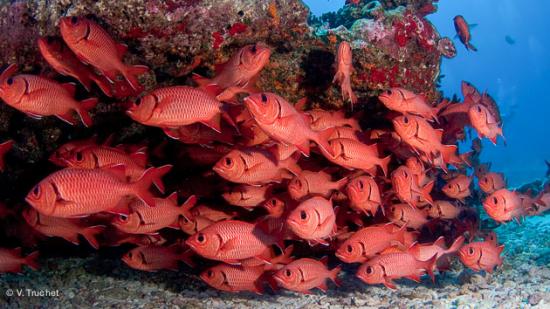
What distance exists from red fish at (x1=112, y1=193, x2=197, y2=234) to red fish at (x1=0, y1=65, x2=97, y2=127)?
1.21 m

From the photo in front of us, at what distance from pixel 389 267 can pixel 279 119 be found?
258 cm

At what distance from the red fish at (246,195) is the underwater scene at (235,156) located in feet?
0.07

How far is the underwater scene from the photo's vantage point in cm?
400

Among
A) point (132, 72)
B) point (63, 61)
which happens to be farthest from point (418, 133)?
point (63, 61)

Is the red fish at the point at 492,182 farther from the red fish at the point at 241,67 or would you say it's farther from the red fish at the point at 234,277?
the red fish at the point at 241,67

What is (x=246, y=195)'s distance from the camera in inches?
214

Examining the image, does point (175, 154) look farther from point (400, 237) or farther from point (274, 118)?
point (400, 237)

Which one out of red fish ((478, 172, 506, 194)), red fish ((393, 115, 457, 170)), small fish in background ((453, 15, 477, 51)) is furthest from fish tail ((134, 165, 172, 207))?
small fish in background ((453, 15, 477, 51))

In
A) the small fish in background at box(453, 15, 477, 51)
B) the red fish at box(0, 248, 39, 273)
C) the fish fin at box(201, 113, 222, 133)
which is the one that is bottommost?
the red fish at box(0, 248, 39, 273)

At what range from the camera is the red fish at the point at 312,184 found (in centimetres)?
509

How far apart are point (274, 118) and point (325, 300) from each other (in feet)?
11.0

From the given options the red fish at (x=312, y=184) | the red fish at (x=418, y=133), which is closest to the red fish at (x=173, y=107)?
the red fish at (x=312, y=184)

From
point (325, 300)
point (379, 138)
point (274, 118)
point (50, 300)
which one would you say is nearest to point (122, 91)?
point (274, 118)

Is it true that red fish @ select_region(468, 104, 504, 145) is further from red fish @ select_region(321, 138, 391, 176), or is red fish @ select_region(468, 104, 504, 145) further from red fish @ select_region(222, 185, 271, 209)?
red fish @ select_region(222, 185, 271, 209)
